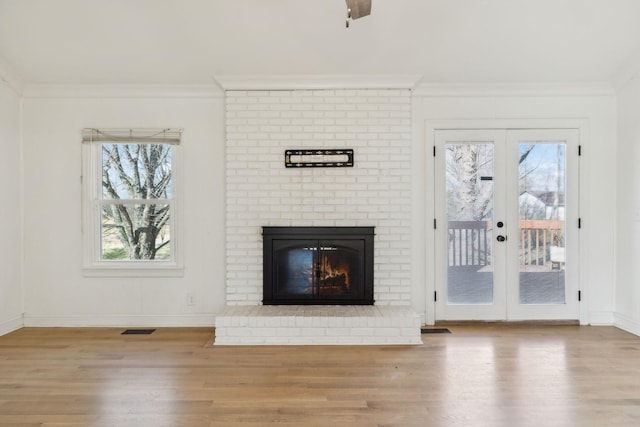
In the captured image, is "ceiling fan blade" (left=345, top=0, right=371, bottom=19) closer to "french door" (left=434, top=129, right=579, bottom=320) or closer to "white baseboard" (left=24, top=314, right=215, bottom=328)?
"french door" (left=434, top=129, right=579, bottom=320)

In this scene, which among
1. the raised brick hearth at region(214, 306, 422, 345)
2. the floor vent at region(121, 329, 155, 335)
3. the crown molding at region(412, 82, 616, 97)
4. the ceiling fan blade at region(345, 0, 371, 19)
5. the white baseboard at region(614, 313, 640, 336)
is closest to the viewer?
the ceiling fan blade at region(345, 0, 371, 19)

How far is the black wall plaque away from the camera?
386 cm

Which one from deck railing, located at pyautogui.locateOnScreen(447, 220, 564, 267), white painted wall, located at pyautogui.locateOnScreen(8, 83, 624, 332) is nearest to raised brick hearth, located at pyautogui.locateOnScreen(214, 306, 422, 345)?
A: white painted wall, located at pyautogui.locateOnScreen(8, 83, 624, 332)

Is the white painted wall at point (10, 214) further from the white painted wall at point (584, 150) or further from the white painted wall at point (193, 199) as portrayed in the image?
the white painted wall at point (584, 150)

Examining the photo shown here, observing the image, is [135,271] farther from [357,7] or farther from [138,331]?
[357,7]

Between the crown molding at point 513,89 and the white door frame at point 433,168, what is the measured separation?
0.27 metres

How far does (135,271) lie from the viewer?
4.02 metres

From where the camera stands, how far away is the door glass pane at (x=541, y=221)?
13.2 feet

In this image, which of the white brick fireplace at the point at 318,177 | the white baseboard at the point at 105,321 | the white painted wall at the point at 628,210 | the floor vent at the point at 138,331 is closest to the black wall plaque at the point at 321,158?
the white brick fireplace at the point at 318,177

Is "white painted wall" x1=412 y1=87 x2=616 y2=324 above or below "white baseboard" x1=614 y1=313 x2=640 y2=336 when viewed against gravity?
above

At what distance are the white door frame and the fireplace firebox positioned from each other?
2.22ft

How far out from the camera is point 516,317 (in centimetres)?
400

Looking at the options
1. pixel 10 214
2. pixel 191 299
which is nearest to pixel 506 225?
pixel 191 299

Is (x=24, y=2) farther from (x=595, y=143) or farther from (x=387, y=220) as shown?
(x=595, y=143)
